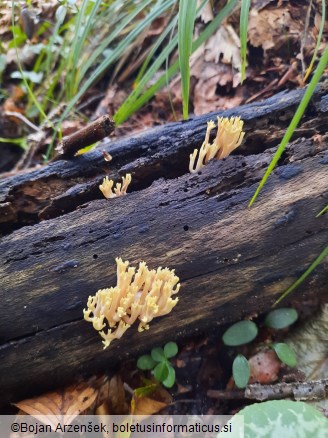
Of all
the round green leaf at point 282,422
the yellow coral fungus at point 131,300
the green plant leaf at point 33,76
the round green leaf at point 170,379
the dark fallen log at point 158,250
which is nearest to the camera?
the round green leaf at point 282,422

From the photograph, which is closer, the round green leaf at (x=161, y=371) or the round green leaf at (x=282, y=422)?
the round green leaf at (x=282, y=422)

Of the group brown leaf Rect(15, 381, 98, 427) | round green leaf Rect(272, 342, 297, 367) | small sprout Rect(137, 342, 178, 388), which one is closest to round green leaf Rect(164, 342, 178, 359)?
small sprout Rect(137, 342, 178, 388)

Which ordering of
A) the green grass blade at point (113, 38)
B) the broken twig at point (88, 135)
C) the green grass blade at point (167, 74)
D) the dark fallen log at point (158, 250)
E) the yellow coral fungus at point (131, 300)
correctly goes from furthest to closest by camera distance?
the green grass blade at point (113, 38) < the green grass blade at point (167, 74) < the broken twig at point (88, 135) < the dark fallen log at point (158, 250) < the yellow coral fungus at point (131, 300)

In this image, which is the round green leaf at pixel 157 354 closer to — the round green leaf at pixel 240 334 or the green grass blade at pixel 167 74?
the round green leaf at pixel 240 334

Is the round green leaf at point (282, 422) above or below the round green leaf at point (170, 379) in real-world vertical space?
above

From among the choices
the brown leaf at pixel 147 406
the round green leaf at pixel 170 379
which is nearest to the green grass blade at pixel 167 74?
the round green leaf at pixel 170 379

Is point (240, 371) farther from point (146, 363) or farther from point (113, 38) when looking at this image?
point (113, 38)

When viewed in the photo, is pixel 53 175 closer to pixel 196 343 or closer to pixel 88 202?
pixel 88 202
